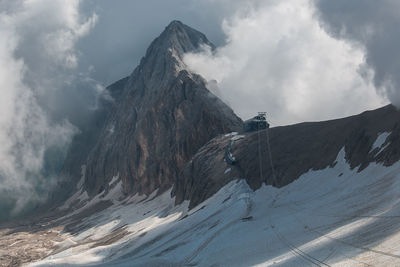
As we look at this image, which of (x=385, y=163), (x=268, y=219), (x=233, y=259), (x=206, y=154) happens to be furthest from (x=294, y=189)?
(x=206, y=154)

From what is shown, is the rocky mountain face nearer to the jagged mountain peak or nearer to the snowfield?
the jagged mountain peak

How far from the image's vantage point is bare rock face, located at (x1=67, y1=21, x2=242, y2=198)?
13062cm

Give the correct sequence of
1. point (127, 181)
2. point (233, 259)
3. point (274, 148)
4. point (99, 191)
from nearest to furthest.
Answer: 1. point (233, 259)
2. point (274, 148)
3. point (127, 181)
4. point (99, 191)

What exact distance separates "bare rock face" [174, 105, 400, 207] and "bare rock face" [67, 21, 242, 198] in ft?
90.1

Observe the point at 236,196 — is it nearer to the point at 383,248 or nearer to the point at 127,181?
the point at 383,248

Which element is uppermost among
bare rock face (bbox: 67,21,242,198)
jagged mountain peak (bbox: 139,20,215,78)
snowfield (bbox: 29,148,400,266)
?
jagged mountain peak (bbox: 139,20,215,78)

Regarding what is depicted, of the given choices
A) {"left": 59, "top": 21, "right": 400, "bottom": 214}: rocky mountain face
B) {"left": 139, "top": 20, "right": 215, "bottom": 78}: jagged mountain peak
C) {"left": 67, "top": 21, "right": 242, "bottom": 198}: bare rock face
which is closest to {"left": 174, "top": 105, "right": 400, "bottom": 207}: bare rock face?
{"left": 59, "top": 21, "right": 400, "bottom": 214}: rocky mountain face

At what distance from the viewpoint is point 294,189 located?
6519 cm

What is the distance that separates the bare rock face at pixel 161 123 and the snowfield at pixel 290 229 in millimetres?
45631

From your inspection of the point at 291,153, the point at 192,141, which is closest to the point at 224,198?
the point at 291,153

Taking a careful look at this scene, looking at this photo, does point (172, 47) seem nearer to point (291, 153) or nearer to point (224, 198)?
point (291, 153)

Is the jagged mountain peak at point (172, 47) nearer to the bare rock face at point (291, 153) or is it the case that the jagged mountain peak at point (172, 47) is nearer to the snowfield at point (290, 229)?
the bare rock face at point (291, 153)

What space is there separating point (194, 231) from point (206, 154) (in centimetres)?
3916

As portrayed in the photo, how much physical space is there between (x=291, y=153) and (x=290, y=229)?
3293 centimetres
